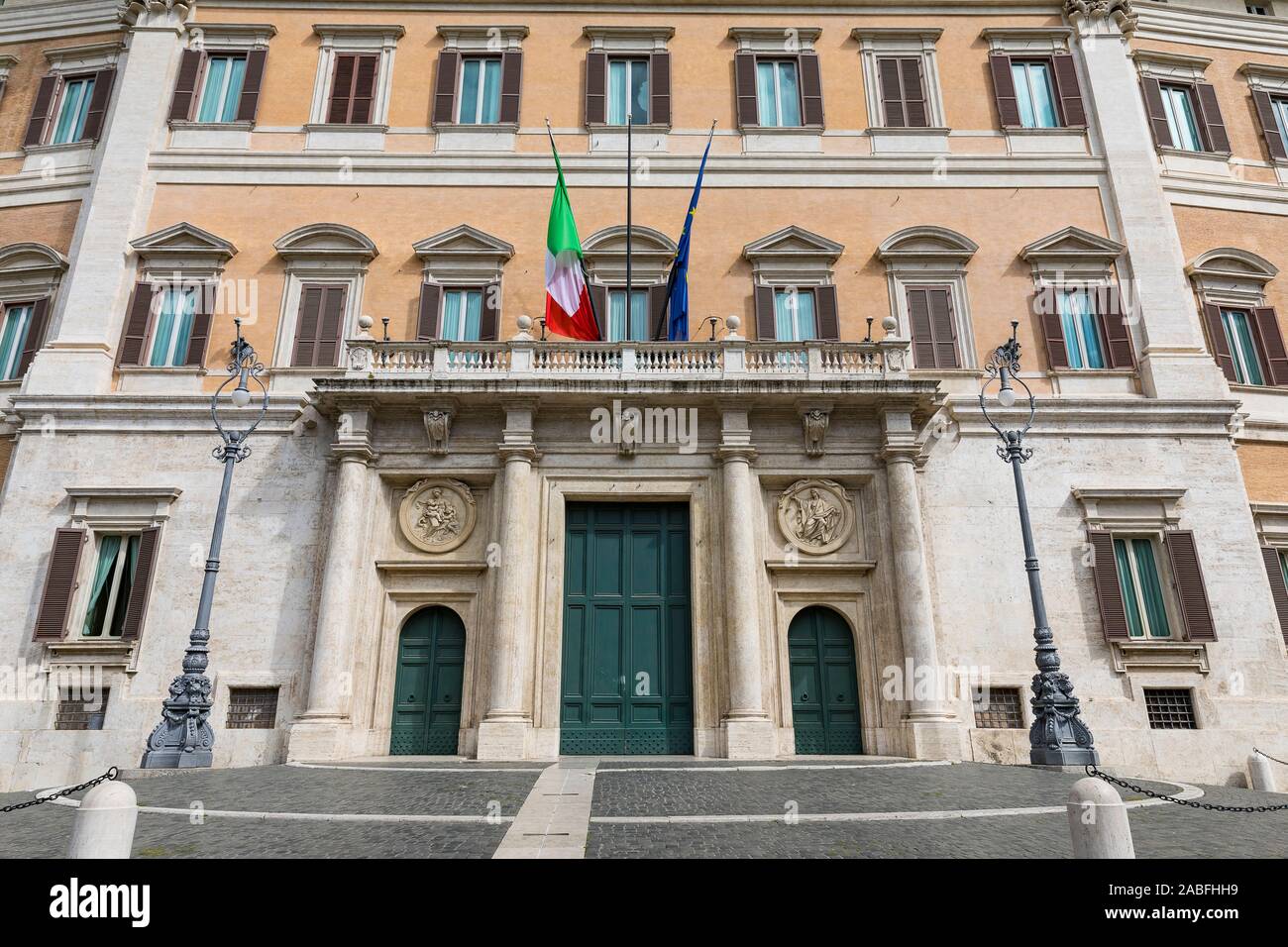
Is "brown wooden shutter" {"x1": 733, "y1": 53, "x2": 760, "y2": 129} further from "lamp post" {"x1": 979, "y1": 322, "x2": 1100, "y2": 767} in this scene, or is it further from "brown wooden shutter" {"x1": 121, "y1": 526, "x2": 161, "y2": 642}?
"brown wooden shutter" {"x1": 121, "y1": 526, "x2": 161, "y2": 642}

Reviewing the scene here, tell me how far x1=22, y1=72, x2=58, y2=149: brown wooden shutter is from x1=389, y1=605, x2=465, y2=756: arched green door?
13474 millimetres

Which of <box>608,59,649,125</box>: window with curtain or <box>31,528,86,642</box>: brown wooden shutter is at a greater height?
<box>608,59,649,125</box>: window with curtain

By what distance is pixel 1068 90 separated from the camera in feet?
52.7

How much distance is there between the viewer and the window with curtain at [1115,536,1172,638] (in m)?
12.4

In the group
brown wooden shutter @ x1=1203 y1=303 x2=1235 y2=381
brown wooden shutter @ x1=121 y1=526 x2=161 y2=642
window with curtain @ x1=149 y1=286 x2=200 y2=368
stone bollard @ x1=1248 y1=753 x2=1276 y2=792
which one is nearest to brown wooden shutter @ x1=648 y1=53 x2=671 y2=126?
window with curtain @ x1=149 y1=286 x2=200 y2=368

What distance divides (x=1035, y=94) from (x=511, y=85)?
11.2m

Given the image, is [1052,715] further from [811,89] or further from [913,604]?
[811,89]

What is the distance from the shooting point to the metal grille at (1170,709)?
11.9 metres

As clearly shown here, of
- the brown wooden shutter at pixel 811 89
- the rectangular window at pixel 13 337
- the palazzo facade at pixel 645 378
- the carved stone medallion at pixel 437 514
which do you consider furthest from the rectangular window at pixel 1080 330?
the rectangular window at pixel 13 337

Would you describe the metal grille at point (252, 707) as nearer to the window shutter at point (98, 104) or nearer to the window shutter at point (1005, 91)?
the window shutter at point (98, 104)

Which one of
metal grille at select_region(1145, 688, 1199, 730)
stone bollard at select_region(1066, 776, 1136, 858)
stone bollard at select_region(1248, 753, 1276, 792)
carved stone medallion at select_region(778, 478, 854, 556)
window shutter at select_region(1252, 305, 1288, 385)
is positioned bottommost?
stone bollard at select_region(1248, 753, 1276, 792)

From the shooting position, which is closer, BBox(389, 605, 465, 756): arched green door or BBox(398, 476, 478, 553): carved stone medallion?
BBox(389, 605, 465, 756): arched green door

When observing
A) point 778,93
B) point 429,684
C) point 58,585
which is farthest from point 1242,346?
point 58,585

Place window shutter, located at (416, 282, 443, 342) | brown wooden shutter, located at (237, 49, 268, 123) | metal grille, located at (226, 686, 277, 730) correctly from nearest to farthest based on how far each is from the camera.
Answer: metal grille, located at (226, 686, 277, 730), window shutter, located at (416, 282, 443, 342), brown wooden shutter, located at (237, 49, 268, 123)
